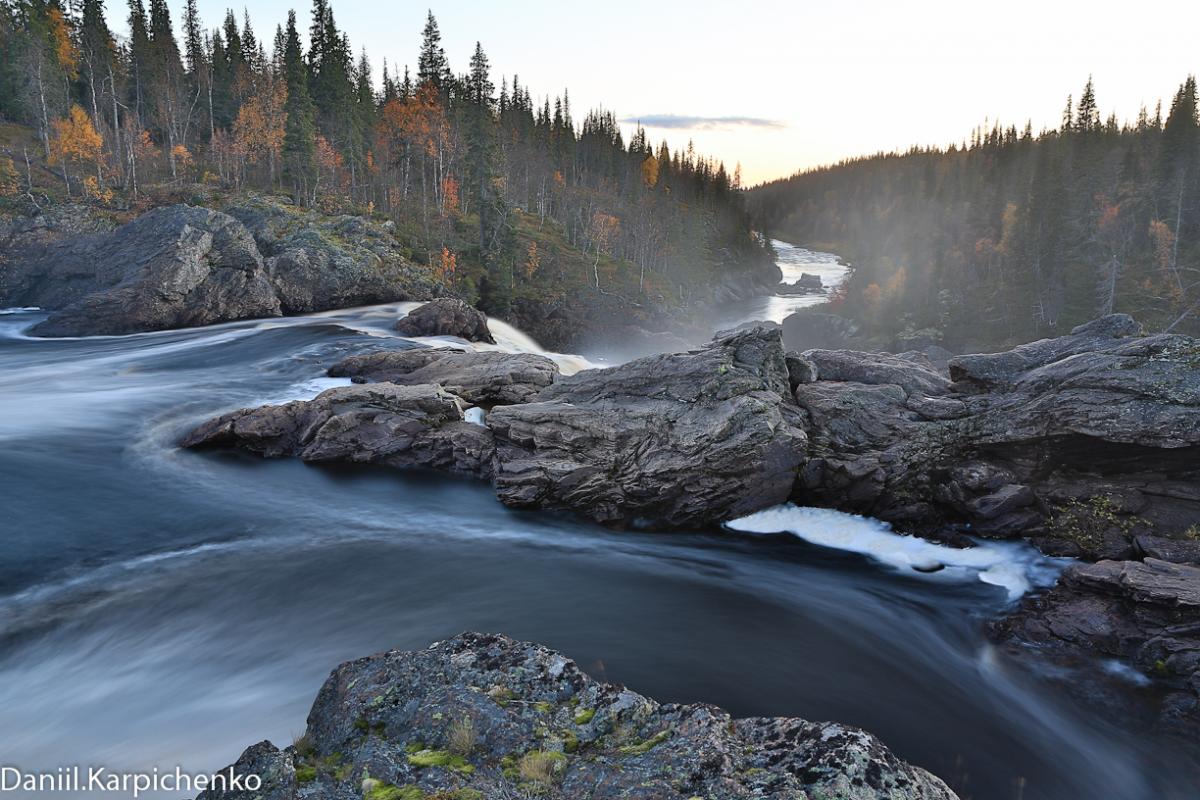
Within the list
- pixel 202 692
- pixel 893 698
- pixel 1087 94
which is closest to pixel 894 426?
pixel 893 698

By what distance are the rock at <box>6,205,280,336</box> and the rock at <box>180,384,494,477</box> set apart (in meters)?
25.5

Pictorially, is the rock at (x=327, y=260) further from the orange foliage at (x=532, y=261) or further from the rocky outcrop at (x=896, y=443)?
the rocky outcrop at (x=896, y=443)

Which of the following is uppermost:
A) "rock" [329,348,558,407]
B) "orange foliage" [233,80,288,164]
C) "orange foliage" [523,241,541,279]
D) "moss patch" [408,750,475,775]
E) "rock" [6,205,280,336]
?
"orange foliage" [233,80,288,164]

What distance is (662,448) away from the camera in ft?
57.4

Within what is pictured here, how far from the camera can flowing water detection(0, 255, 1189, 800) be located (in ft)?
31.8

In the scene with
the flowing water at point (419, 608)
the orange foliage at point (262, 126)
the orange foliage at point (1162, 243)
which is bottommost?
the flowing water at point (419, 608)

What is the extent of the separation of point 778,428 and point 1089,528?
304 inches

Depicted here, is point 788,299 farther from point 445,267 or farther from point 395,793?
point 395,793

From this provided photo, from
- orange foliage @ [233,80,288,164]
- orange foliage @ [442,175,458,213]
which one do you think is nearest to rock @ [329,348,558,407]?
orange foliage @ [442,175,458,213]

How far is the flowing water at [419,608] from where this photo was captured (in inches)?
382

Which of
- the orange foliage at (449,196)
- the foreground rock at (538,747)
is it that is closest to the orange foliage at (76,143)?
the orange foliage at (449,196)

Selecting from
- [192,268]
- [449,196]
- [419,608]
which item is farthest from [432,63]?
[419,608]

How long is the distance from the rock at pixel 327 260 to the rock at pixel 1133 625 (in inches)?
1884

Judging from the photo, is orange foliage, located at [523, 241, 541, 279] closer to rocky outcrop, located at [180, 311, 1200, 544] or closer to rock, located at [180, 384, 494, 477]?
rock, located at [180, 384, 494, 477]
